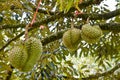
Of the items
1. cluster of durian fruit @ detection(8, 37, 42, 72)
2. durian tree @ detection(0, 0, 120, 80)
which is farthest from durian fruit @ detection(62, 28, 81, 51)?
cluster of durian fruit @ detection(8, 37, 42, 72)

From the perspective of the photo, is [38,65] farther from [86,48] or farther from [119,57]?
[119,57]

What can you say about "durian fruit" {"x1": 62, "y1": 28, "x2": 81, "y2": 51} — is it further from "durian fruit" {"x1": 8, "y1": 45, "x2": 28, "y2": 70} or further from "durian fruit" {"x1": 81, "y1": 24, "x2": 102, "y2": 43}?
"durian fruit" {"x1": 8, "y1": 45, "x2": 28, "y2": 70}

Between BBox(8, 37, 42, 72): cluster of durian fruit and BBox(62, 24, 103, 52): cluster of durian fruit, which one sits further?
BBox(62, 24, 103, 52): cluster of durian fruit

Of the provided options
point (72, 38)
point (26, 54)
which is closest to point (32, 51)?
point (26, 54)

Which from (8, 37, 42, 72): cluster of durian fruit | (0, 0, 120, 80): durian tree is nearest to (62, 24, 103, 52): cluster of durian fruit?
(0, 0, 120, 80): durian tree

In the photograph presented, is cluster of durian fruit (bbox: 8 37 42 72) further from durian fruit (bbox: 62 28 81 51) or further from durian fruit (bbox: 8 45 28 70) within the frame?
durian fruit (bbox: 62 28 81 51)

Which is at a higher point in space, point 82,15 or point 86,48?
point 82,15

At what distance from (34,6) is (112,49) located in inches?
44.6

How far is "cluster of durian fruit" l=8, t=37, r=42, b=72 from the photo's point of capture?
127 centimetres

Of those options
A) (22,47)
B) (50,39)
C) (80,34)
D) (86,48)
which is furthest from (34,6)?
(86,48)

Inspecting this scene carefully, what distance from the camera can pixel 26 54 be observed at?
1275 mm

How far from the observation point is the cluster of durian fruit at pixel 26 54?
127cm

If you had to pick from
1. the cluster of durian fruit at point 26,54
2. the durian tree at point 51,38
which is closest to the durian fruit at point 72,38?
the durian tree at point 51,38

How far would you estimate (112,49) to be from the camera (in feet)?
9.32
